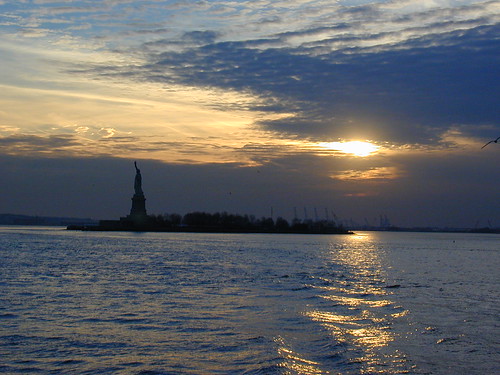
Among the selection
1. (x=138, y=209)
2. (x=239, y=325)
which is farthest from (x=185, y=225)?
(x=239, y=325)

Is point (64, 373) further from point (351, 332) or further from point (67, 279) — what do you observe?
point (67, 279)

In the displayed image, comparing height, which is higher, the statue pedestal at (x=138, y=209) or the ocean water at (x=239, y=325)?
the statue pedestal at (x=138, y=209)

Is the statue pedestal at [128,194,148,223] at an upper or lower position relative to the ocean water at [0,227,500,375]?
upper

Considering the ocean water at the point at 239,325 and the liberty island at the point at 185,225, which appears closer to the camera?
the ocean water at the point at 239,325

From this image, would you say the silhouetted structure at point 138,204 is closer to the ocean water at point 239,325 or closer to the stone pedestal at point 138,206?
the stone pedestal at point 138,206

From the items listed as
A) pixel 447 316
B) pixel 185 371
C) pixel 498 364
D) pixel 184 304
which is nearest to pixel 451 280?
pixel 447 316

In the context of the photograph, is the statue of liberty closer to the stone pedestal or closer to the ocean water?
the stone pedestal

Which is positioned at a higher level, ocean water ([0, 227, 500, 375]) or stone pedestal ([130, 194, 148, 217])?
stone pedestal ([130, 194, 148, 217])

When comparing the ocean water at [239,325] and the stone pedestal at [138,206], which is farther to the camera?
the stone pedestal at [138,206]

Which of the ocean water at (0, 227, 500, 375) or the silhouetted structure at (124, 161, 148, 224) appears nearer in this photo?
the ocean water at (0, 227, 500, 375)

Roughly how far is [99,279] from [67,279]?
4.84ft

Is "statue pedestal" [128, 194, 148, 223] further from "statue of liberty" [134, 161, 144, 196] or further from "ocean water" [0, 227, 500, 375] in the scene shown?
"ocean water" [0, 227, 500, 375]

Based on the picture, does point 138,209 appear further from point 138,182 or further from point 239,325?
point 239,325

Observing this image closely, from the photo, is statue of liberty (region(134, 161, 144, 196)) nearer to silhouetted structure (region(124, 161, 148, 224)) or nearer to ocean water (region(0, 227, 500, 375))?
silhouetted structure (region(124, 161, 148, 224))
